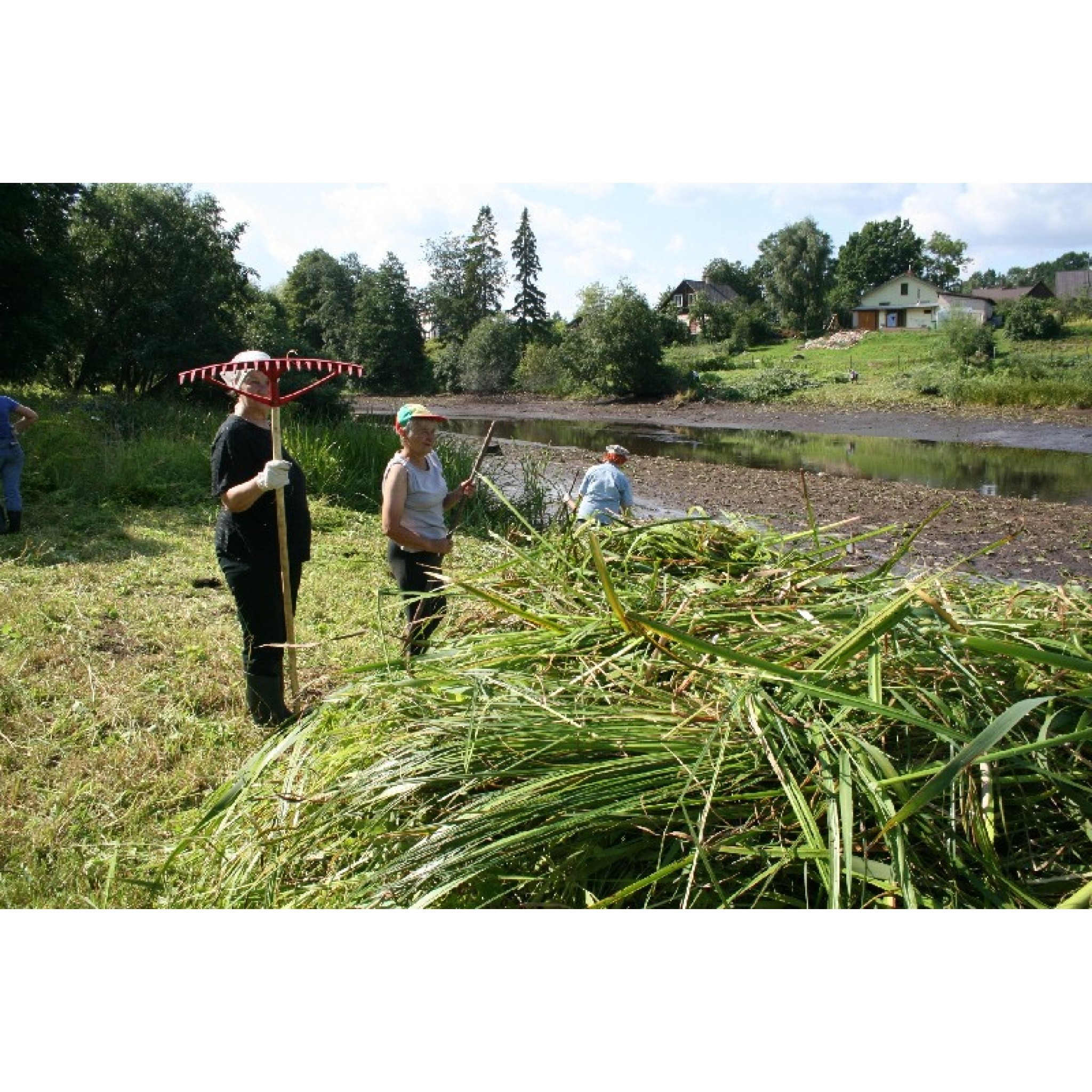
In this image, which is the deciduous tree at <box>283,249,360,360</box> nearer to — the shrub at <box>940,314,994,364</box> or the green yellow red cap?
the shrub at <box>940,314,994,364</box>

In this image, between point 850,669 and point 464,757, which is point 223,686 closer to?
point 464,757

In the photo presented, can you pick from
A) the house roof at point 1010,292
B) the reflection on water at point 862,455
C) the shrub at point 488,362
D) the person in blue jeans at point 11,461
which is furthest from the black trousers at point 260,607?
the house roof at point 1010,292

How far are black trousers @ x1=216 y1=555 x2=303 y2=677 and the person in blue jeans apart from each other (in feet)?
18.4

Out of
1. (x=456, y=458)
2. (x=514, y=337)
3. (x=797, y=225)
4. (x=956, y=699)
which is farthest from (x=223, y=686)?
(x=797, y=225)

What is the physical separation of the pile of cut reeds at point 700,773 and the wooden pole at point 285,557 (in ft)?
3.72

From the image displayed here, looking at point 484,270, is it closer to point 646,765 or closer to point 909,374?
point 909,374

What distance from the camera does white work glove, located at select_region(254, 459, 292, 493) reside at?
353cm

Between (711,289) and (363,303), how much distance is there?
39665mm

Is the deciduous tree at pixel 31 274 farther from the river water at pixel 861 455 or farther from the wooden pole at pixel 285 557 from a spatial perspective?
the wooden pole at pixel 285 557

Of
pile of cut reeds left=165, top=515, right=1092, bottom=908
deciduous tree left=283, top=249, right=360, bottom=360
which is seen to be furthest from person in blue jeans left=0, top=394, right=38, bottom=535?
deciduous tree left=283, top=249, right=360, bottom=360

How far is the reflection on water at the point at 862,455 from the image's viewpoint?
1756 cm

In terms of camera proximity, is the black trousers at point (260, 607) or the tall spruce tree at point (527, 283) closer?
the black trousers at point (260, 607)

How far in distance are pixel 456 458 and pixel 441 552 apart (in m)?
7.94

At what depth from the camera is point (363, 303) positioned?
155 ft
